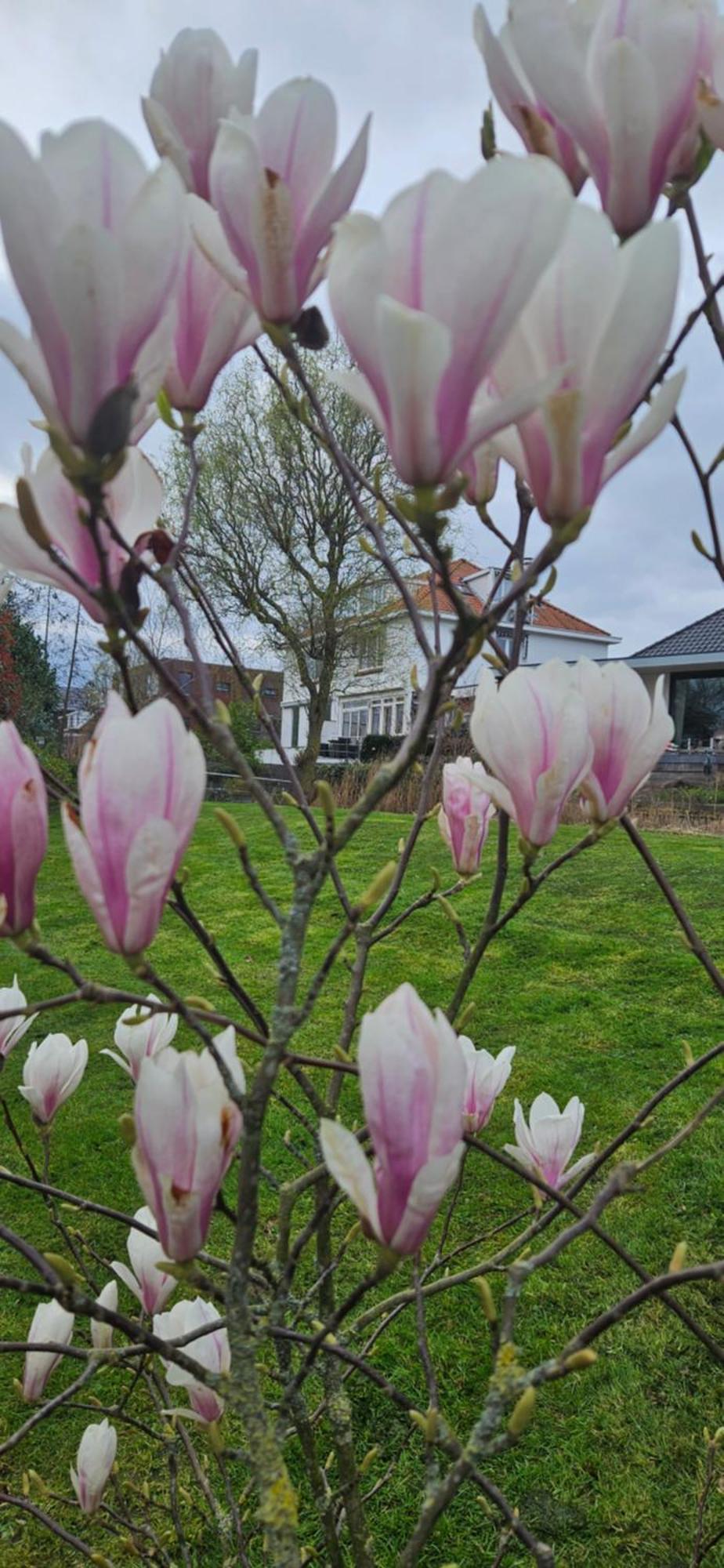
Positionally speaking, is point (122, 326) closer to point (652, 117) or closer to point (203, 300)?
point (203, 300)

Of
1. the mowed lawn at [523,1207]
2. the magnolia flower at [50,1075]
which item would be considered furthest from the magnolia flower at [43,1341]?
the mowed lawn at [523,1207]

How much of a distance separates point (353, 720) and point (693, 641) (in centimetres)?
1348

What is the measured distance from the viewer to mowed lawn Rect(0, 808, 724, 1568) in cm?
167

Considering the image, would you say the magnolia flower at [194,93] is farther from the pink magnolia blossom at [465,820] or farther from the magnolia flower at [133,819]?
the pink magnolia blossom at [465,820]

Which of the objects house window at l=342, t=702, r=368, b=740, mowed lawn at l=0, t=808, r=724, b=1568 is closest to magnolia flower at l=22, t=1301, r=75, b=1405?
mowed lawn at l=0, t=808, r=724, b=1568

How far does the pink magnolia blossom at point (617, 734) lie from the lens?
24.2 inches

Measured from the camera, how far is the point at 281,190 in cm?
42

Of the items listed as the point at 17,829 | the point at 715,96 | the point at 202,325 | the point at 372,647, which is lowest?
the point at 17,829

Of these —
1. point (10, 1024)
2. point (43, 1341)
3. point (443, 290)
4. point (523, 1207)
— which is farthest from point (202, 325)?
point (523, 1207)

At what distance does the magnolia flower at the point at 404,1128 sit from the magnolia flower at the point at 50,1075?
62 cm

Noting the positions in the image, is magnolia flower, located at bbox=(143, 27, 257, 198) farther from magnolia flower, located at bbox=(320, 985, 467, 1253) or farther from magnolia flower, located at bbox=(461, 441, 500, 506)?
magnolia flower, located at bbox=(320, 985, 467, 1253)

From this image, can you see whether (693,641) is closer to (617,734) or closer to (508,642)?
(508,642)

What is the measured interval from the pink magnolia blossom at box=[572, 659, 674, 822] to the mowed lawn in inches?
18.9

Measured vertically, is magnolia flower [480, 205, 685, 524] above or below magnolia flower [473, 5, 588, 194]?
below
